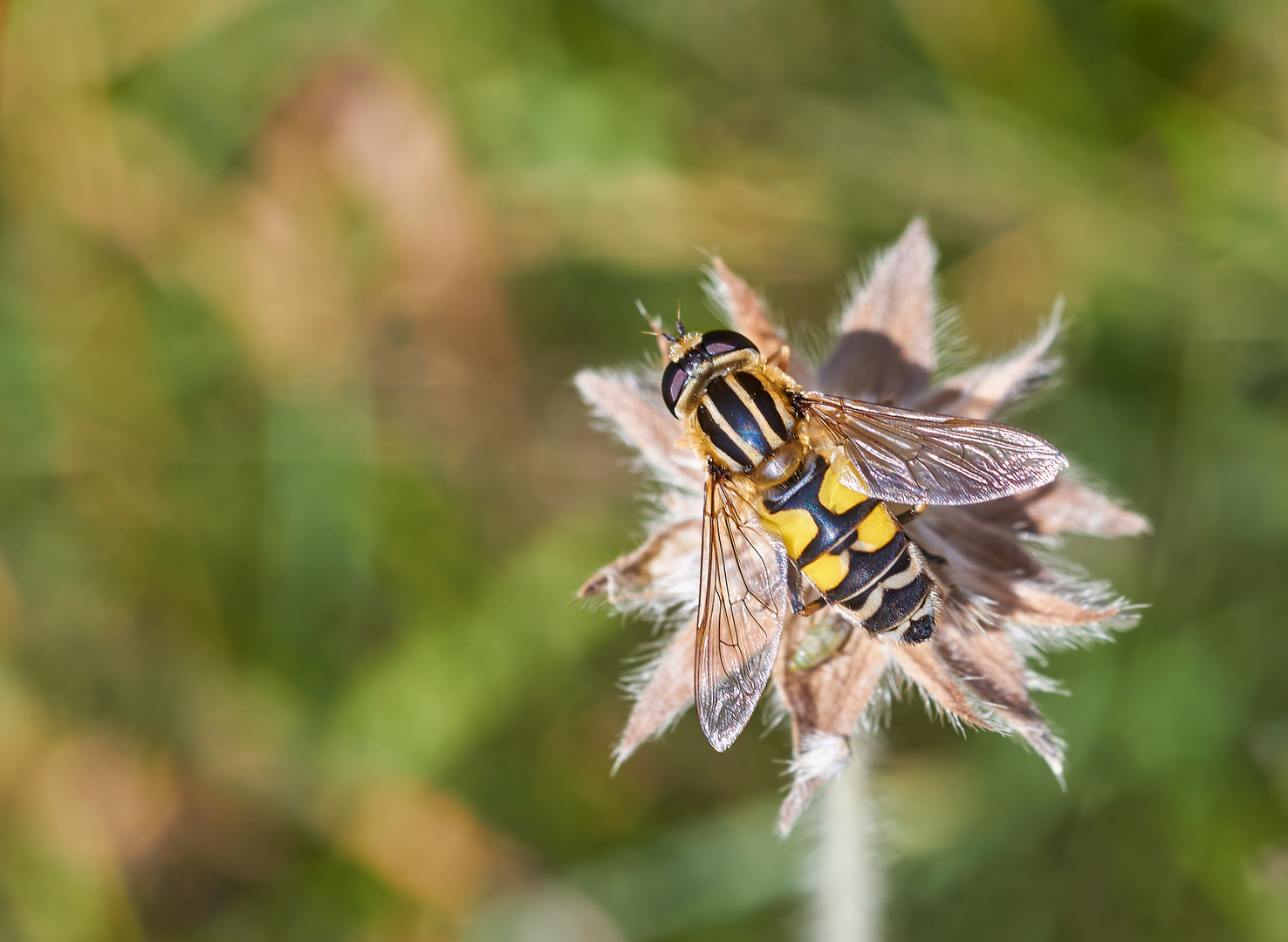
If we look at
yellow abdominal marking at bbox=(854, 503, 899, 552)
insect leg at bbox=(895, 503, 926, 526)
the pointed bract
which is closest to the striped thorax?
yellow abdominal marking at bbox=(854, 503, 899, 552)

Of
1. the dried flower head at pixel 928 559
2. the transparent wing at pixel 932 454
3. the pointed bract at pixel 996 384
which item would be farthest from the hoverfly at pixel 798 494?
the pointed bract at pixel 996 384

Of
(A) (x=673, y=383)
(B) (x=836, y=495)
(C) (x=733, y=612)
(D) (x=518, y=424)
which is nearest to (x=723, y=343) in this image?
(A) (x=673, y=383)

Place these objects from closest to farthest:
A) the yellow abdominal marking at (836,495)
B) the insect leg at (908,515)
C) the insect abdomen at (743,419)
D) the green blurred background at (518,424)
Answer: the yellow abdominal marking at (836,495)
the insect abdomen at (743,419)
the insect leg at (908,515)
the green blurred background at (518,424)

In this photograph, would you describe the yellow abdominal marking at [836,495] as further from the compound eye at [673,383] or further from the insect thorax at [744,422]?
the compound eye at [673,383]

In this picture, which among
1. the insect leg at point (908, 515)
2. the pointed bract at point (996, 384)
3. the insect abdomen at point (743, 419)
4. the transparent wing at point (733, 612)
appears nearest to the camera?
the transparent wing at point (733, 612)

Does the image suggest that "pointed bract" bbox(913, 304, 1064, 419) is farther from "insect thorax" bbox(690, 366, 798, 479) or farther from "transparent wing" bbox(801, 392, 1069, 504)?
"insect thorax" bbox(690, 366, 798, 479)

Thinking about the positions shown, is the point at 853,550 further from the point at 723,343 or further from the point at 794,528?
the point at 723,343

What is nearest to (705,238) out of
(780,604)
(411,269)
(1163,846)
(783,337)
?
(411,269)
